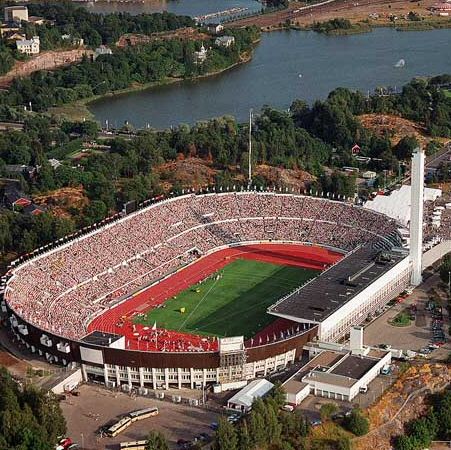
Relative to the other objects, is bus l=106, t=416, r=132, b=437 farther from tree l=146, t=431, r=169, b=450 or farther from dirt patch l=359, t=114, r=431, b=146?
dirt patch l=359, t=114, r=431, b=146

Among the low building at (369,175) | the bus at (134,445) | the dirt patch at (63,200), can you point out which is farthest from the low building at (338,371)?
the low building at (369,175)

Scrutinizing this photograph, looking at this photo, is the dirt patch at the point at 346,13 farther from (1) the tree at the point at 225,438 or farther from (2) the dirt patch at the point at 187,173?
(1) the tree at the point at 225,438

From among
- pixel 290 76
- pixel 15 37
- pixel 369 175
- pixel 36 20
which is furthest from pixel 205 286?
pixel 36 20

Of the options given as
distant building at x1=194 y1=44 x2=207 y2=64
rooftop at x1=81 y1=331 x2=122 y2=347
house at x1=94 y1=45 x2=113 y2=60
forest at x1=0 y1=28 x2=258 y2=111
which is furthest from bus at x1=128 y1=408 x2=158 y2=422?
house at x1=94 y1=45 x2=113 y2=60

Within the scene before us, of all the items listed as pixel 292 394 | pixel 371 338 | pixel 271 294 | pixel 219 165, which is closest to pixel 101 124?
pixel 219 165

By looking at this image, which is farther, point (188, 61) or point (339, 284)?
point (188, 61)

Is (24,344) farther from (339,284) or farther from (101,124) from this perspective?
(101,124)
